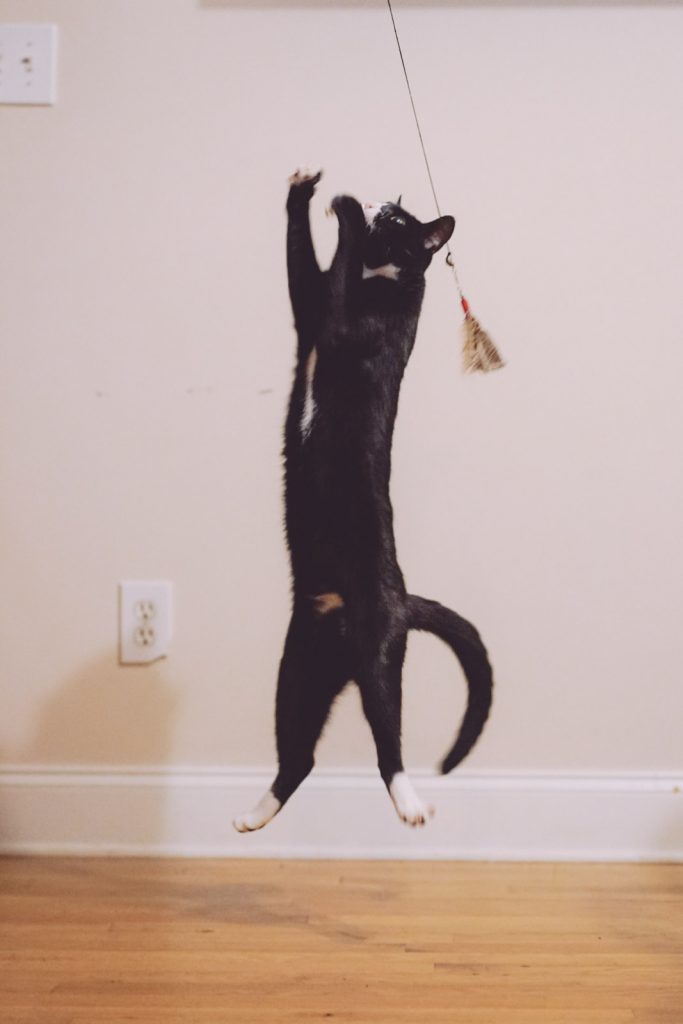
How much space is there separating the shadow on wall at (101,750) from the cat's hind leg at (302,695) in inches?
6.7

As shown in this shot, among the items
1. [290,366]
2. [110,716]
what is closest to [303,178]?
[290,366]

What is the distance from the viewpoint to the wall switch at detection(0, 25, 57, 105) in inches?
59.6

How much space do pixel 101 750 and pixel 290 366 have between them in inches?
26.3

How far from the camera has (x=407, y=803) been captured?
55.7 inches

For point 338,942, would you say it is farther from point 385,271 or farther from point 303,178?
point 303,178

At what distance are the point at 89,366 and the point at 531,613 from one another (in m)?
0.78

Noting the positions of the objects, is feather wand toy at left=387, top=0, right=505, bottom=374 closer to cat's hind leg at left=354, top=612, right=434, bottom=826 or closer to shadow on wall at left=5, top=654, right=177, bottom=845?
cat's hind leg at left=354, top=612, right=434, bottom=826

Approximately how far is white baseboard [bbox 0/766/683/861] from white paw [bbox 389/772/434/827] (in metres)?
0.11

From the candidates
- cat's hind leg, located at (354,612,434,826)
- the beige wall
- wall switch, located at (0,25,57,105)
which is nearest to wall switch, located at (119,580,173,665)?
the beige wall

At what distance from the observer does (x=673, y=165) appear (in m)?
1.52

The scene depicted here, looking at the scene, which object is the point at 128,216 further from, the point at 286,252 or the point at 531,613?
the point at 531,613

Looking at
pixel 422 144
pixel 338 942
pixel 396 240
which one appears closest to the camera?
pixel 338 942

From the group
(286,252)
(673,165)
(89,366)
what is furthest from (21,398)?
(673,165)

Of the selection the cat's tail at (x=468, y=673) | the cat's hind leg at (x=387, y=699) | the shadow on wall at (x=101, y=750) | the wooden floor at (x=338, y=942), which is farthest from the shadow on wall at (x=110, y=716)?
the cat's tail at (x=468, y=673)
